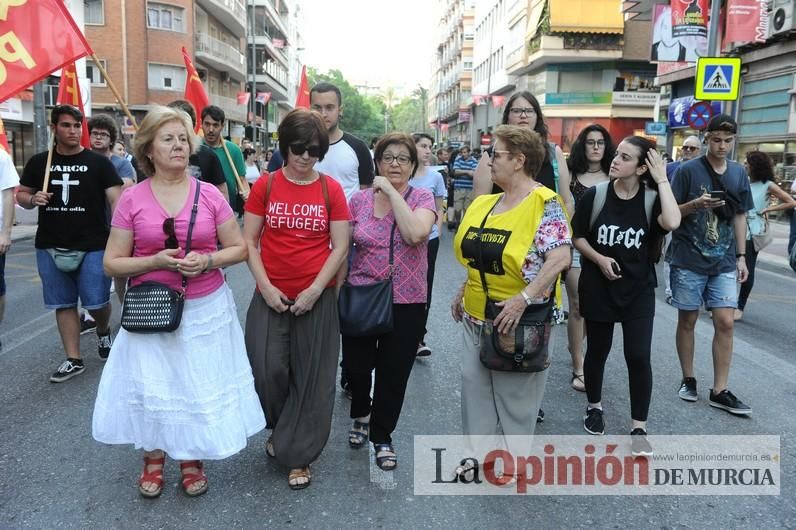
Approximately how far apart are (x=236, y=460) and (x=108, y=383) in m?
0.92

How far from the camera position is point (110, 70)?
32.7 meters

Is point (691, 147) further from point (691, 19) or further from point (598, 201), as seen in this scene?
point (691, 19)

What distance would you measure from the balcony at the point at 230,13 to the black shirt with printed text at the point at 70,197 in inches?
1436

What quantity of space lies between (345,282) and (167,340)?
3.24 ft

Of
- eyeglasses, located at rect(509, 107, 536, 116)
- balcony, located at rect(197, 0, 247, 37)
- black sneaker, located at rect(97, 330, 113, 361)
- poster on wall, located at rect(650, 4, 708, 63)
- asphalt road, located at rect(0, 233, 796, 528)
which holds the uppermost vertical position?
balcony, located at rect(197, 0, 247, 37)

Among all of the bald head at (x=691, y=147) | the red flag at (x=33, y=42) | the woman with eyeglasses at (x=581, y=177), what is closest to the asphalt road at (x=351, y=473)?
the woman with eyeglasses at (x=581, y=177)

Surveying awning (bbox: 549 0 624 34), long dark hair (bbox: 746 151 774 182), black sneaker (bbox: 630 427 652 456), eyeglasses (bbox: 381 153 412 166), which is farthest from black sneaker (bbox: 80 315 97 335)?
awning (bbox: 549 0 624 34)

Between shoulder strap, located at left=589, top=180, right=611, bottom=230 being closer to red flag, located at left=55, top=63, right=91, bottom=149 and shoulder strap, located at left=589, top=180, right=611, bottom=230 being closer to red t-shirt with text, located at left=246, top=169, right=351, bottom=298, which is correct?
red t-shirt with text, located at left=246, top=169, right=351, bottom=298

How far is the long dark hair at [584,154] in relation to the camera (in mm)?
5121

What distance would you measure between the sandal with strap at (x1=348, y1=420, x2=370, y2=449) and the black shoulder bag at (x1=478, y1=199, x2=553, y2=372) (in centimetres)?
107

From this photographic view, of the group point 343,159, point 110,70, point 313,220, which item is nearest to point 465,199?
point 343,159

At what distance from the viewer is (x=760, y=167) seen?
730 centimetres

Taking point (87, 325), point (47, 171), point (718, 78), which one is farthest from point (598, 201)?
point (718, 78)

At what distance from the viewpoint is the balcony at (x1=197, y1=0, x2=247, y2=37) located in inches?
1526
